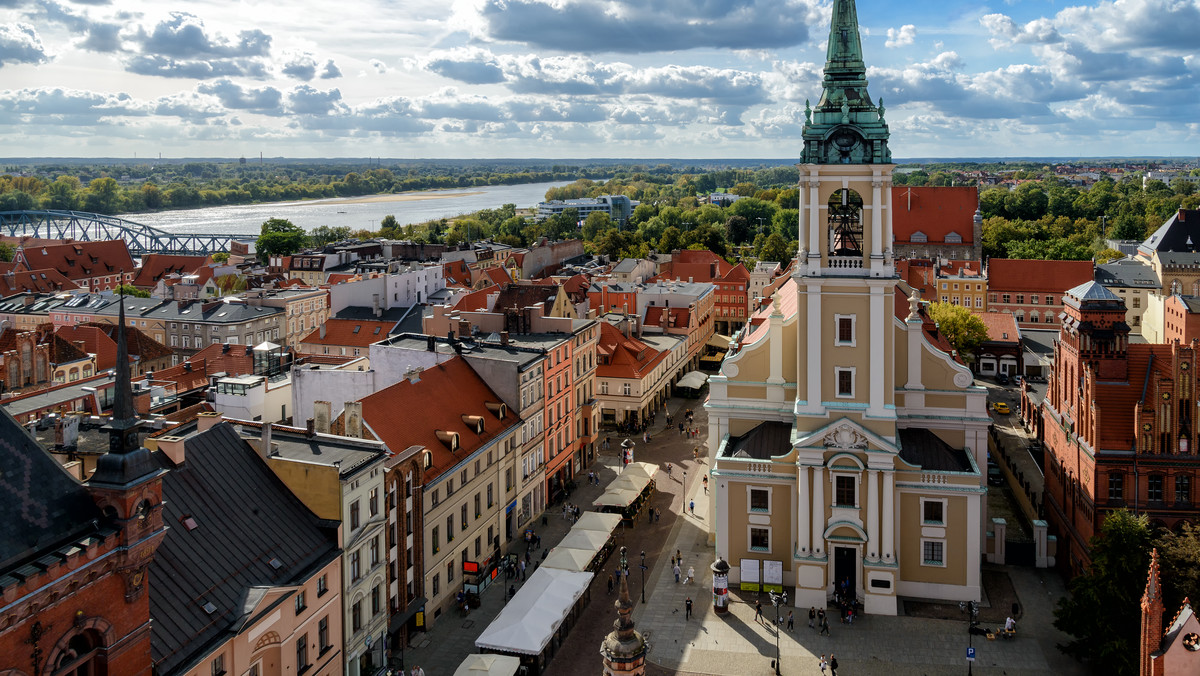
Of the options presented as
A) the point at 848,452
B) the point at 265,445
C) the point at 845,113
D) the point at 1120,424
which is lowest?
the point at 848,452

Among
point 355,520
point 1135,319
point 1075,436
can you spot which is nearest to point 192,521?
point 355,520

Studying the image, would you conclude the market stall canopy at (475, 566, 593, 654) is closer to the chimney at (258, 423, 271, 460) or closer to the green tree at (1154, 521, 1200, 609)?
the chimney at (258, 423, 271, 460)

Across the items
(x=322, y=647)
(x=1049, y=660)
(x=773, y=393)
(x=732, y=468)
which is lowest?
(x=1049, y=660)

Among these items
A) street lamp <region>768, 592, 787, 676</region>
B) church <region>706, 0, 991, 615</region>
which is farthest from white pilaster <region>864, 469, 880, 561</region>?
street lamp <region>768, 592, 787, 676</region>

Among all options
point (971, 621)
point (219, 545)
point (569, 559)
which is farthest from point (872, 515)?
point (219, 545)

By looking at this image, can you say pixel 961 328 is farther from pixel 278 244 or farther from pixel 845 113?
pixel 278 244

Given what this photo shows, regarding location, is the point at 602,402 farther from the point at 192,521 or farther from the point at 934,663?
the point at 192,521
